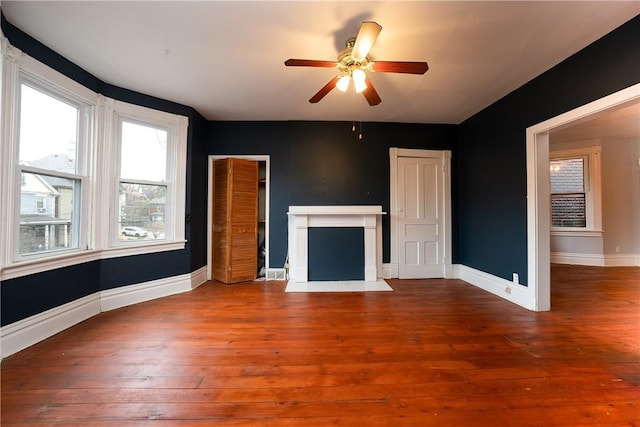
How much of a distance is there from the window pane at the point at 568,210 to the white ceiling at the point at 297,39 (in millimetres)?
3785

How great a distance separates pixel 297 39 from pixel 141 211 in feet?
9.01

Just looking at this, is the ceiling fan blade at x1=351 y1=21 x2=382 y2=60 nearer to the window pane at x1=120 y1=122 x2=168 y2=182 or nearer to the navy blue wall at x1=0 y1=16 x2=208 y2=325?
the navy blue wall at x1=0 y1=16 x2=208 y2=325

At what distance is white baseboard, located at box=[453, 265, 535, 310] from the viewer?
9.51 ft

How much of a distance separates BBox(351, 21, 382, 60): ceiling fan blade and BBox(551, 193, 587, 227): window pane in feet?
19.2

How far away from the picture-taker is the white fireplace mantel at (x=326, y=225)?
3898 millimetres

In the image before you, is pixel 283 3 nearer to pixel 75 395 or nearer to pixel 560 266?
pixel 75 395

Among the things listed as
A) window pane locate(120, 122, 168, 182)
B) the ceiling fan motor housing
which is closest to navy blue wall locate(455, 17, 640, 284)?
the ceiling fan motor housing

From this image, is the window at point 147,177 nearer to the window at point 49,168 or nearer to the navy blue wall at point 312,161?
the window at point 49,168

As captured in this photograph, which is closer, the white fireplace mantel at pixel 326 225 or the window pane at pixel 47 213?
the window pane at pixel 47 213

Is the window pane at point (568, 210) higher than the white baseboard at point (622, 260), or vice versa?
the window pane at point (568, 210)

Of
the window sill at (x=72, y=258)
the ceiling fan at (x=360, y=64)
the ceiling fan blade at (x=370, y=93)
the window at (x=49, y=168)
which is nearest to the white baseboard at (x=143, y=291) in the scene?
the window sill at (x=72, y=258)

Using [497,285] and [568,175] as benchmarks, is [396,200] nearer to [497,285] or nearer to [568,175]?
[497,285]

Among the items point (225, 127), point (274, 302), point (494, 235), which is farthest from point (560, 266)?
point (225, 127)

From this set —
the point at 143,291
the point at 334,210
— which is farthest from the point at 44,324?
the point at 334,210
